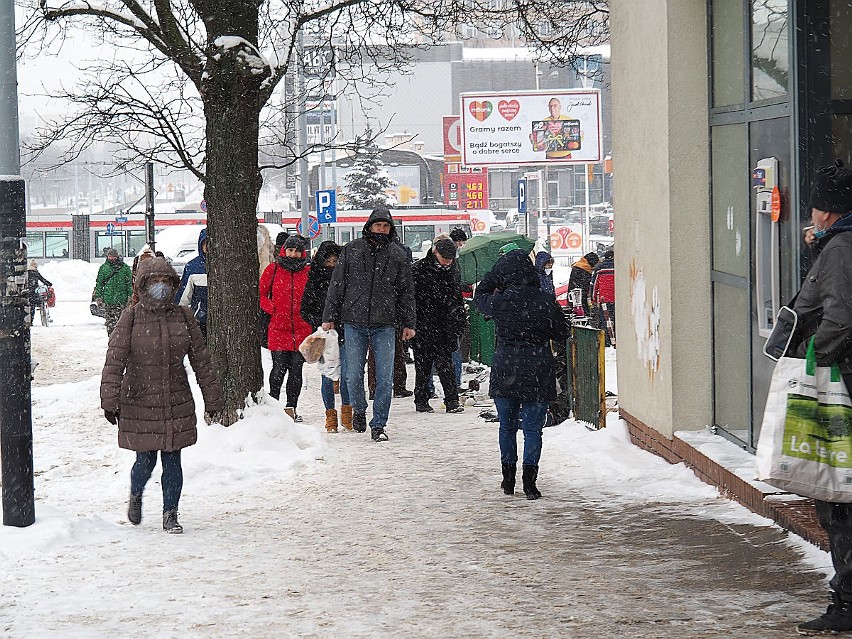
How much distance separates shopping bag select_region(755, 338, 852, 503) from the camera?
183 inches

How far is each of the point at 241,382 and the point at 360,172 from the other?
57.2 m

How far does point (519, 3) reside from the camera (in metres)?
12.4

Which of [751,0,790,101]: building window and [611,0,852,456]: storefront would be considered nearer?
[611,0,852,456]: storefront

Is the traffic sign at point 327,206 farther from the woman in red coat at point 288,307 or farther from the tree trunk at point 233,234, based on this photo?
the tree trunk at point 233,234

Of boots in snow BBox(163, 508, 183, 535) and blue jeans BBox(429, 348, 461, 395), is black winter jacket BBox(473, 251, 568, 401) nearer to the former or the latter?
boots in snow BBox(163, 508, 183, 535)

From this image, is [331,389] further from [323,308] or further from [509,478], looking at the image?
[509,478]

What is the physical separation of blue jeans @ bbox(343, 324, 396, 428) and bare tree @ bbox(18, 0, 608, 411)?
0.88 meters

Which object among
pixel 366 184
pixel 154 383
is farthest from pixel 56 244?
pixel 154 383

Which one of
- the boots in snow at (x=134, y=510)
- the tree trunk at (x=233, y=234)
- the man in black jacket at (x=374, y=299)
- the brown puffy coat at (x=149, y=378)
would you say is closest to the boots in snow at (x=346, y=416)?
the man in black jacket at (x=374, y=299)

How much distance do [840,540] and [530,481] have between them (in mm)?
3425

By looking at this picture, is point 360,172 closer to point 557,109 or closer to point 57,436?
point 557,109

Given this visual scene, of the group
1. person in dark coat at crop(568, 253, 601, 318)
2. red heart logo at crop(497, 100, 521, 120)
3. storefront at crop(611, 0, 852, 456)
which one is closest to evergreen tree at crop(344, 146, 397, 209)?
red heart logo at crop(497, 100, 521, 120)

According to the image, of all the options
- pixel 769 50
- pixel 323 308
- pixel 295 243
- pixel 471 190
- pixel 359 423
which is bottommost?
pixel 359 423

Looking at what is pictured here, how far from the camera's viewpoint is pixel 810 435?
469cm
